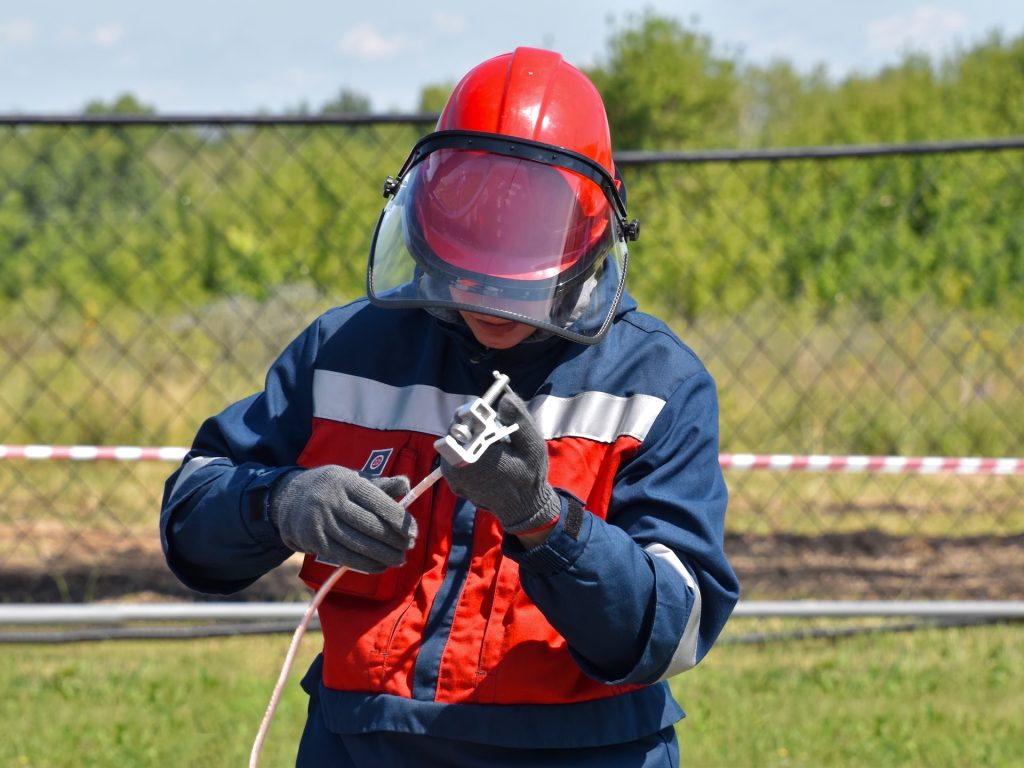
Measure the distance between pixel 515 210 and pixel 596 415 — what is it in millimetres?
272

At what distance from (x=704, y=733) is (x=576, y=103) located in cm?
283

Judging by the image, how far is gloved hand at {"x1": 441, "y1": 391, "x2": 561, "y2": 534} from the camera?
1.31m

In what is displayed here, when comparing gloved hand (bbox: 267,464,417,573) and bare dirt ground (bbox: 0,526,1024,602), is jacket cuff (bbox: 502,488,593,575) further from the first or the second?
bare dirt ground (bbox: 0,526,1024,602)

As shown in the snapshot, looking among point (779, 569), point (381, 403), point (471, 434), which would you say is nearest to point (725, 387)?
point (779, 569)

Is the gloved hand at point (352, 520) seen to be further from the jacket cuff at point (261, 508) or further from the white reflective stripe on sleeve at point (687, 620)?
the white reflective stripe on sleeve at point (687, 620)

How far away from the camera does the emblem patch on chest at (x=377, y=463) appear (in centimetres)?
161

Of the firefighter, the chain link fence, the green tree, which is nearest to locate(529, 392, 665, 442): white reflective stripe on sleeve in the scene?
the firefighter

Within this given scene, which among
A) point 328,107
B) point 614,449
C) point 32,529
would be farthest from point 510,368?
point 328,107

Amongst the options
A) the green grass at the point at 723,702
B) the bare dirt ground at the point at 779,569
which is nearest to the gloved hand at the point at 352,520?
the green grass at the point at 723,702

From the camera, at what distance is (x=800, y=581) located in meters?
5.56

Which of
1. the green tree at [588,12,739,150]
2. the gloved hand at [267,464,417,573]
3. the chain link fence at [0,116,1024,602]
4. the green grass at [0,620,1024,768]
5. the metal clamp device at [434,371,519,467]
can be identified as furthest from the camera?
the green tree at [588,12,739,150]

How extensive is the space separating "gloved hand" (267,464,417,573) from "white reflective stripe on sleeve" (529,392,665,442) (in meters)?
0.21

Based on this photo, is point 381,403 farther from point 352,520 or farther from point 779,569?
point 779,569

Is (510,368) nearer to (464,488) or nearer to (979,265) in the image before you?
(464,488)
